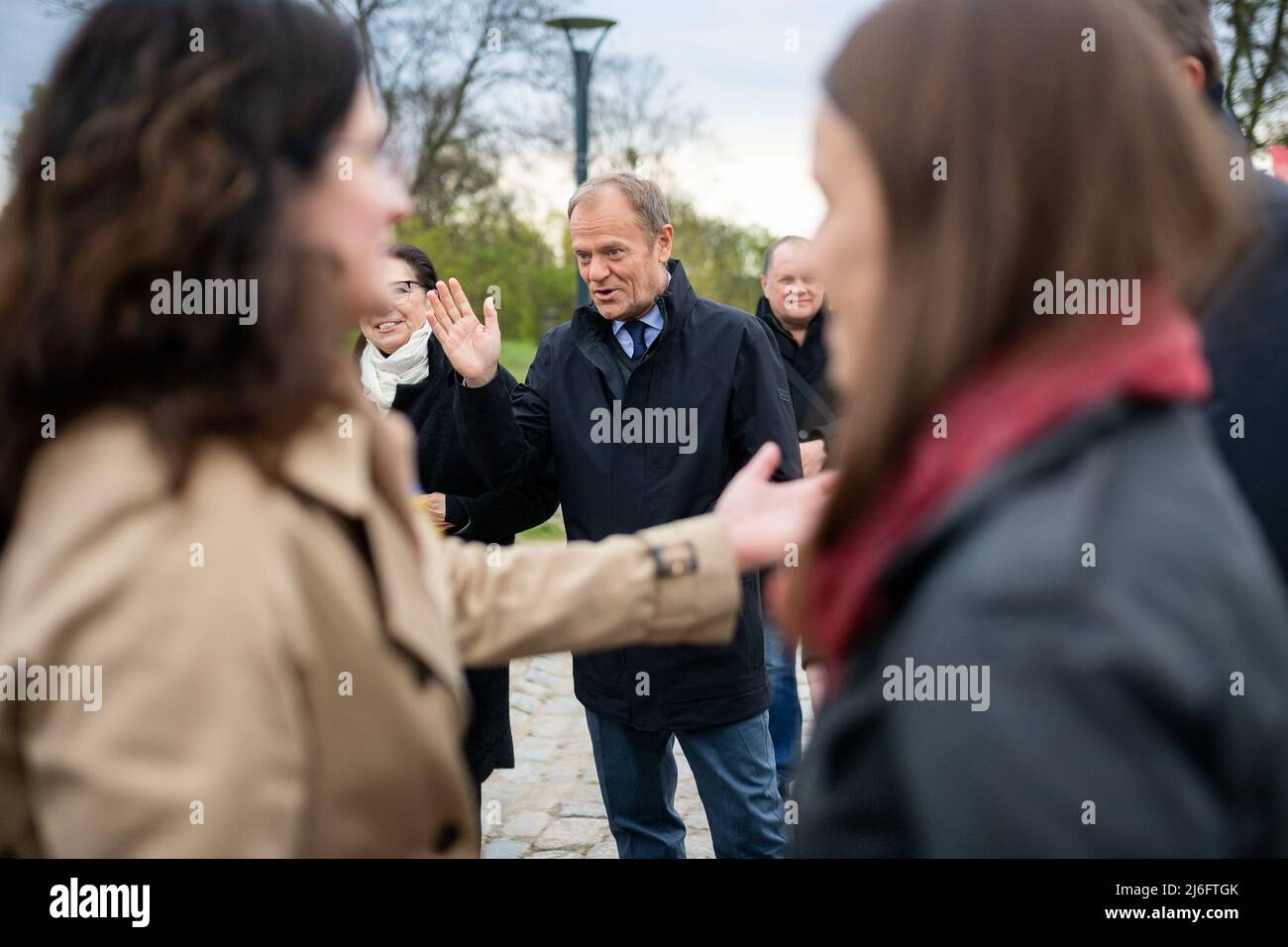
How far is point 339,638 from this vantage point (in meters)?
1.33

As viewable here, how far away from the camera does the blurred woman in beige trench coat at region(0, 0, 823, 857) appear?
118 centimetres

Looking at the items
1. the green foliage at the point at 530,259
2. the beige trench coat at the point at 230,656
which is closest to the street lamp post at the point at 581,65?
the green foliage at the point at 530,259

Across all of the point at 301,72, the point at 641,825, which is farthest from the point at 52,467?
the point at 641,825

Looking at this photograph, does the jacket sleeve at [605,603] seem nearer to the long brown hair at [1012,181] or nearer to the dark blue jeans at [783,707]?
the long brown hair at [1012,181]

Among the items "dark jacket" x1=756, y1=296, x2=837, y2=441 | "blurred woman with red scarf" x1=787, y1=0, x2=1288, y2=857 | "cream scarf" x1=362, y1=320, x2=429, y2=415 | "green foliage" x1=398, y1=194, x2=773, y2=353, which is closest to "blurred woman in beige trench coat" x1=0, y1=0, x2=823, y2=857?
"blurred woman with red scarf" x1=787, y1=0, x2=1288, y2=857

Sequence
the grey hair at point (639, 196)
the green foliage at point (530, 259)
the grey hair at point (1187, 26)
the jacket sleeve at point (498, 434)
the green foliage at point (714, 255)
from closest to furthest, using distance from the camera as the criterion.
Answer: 1. the grey hair at point (1187, 26)
2. the jacket sleeve at point (498, 434)
3. the grey hair at point (639, 196)
4. the green foliage at point (530, 259)
5. the green foliage at point (714, 255)

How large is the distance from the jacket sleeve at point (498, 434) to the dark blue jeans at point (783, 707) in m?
1.71

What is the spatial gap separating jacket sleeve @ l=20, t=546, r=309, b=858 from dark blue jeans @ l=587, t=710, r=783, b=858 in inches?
96.7

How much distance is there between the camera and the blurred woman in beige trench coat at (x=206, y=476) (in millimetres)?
1179

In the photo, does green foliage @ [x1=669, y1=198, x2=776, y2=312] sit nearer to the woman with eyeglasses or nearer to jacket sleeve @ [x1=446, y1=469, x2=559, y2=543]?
the woman with eyeglasses
